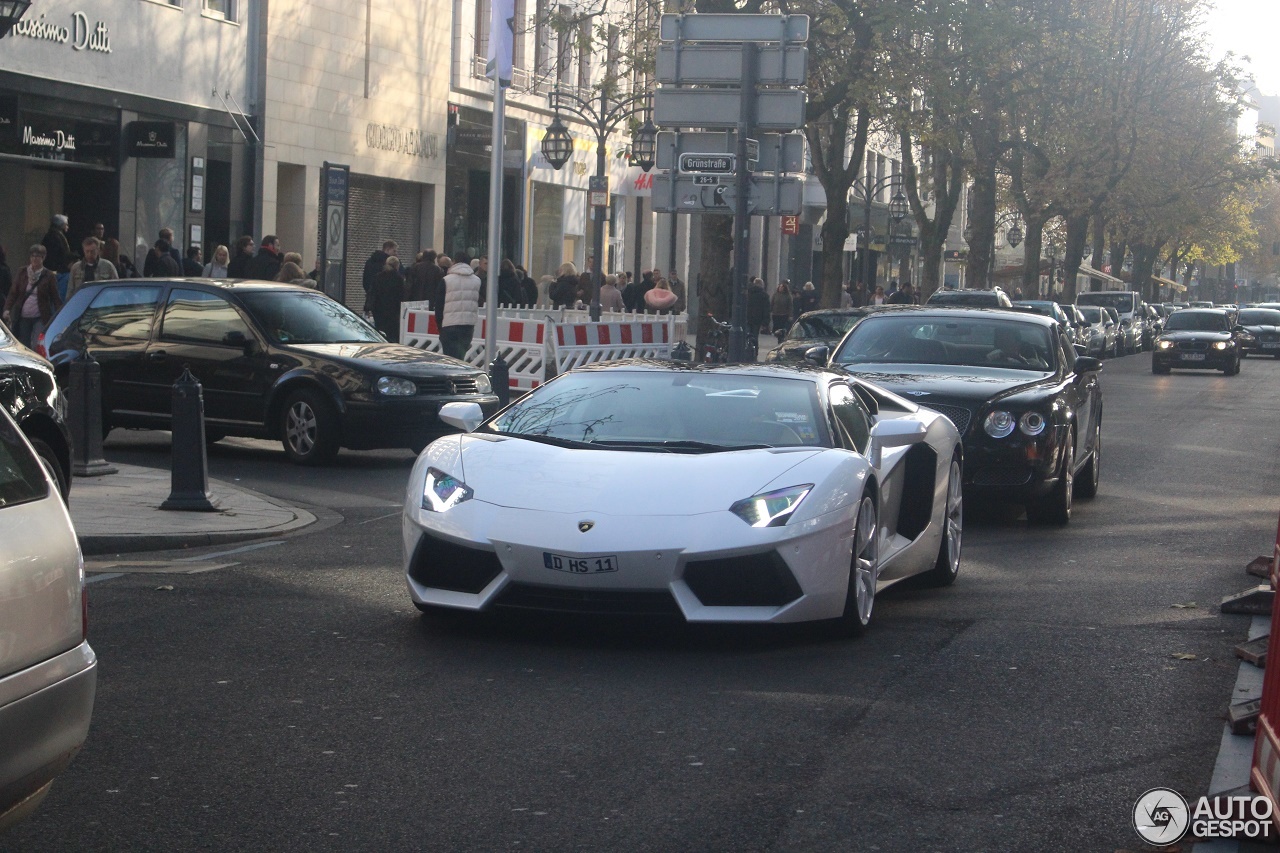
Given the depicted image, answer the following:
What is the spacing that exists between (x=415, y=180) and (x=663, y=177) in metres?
20.7

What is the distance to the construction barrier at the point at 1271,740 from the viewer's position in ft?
14.9

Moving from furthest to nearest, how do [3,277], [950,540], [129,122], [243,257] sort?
[129,122] → [243,257] → [3,277] → [950,540]

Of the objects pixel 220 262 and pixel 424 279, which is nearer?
pixel 220 262

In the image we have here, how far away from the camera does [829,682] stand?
676cm

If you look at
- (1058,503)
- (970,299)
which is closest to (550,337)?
(970,299)

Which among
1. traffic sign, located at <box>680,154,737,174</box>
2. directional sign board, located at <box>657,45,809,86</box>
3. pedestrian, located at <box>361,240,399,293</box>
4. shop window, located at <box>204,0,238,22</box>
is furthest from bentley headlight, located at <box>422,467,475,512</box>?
shop window, located at <box>204,0,238,22</box>

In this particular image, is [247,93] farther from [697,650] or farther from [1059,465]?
[697,650]

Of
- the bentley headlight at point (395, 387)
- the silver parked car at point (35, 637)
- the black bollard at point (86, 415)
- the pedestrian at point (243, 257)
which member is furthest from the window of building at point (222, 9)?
the silver parked car at point (35, 637)

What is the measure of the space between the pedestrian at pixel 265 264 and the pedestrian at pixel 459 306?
272cm

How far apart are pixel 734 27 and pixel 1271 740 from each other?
1303cm

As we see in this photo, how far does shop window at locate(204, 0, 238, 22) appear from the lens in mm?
29578

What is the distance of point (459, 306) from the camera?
74.3 feet

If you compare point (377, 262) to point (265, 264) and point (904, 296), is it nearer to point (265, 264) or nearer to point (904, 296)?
point (265, 264)

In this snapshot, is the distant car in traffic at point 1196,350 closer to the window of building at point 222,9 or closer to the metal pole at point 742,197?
the window of building at point 222,9
